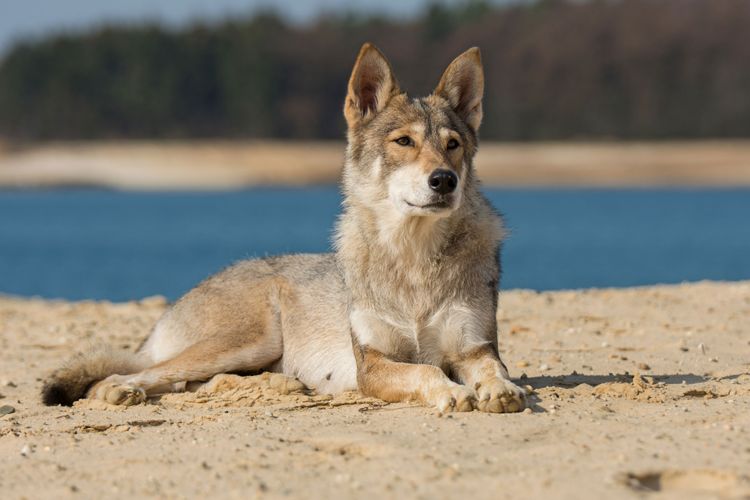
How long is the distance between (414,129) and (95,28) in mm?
100543

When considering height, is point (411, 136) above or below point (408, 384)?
above

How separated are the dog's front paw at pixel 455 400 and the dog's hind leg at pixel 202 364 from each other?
6.51 ft

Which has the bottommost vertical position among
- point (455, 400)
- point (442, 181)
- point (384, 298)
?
point (455, 400)

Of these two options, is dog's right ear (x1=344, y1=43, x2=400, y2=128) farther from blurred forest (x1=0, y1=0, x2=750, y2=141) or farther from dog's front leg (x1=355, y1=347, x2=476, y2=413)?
blurred forest (x1=0, y1=0, x2=750, y2=141)

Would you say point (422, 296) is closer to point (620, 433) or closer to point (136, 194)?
point (620, 433)

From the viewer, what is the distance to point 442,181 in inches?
267

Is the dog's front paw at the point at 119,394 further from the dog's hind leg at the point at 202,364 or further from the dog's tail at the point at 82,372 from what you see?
the dog's tail at the point at 82,372

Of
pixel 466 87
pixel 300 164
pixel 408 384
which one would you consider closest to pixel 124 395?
pixel 408 384

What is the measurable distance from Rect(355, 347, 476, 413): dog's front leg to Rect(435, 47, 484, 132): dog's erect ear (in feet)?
5.72

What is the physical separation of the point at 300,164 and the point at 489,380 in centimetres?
7359

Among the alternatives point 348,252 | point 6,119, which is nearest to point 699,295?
point 348,252

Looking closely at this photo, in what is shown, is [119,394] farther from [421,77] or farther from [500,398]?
[421,77]

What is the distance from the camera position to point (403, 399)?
6.73 m

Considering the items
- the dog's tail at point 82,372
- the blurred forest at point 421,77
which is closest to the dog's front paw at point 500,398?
the dog's tail at point 82,372
